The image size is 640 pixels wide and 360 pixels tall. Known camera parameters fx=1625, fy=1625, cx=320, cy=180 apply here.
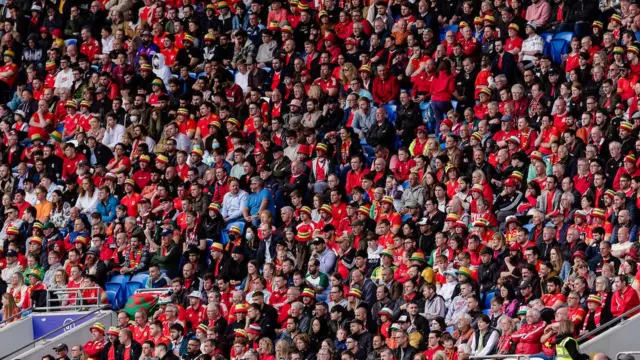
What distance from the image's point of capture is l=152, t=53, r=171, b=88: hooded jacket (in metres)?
26.3

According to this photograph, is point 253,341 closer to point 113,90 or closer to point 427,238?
point 427,238

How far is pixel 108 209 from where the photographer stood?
78.0 feet

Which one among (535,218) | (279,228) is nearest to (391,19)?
(279,228)

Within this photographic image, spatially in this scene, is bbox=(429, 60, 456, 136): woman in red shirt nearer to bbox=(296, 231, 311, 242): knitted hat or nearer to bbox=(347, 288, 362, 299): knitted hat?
bbox=(296, 231, 311, 242): knitted hat

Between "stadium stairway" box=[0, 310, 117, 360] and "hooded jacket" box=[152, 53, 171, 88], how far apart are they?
225 inches

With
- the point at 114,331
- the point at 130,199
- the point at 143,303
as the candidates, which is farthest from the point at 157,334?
the point at 130,199

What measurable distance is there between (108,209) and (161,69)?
347 centimetres

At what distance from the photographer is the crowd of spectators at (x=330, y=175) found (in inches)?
737

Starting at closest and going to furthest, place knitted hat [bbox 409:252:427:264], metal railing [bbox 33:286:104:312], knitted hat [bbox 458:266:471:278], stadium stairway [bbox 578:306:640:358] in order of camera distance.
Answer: stadium stairway [bbox 578:306:640:358] → knitted hat [bbox 458:266:471:278] → knitted hat [bbox 409:252:427:264] → metal railing [bbox 33:286:104:312]

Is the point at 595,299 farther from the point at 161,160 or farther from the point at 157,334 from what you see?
the point at 161,160

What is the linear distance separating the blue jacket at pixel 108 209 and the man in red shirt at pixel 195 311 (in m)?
3.34

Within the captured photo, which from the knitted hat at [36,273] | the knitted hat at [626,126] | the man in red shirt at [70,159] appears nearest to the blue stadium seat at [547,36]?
the knitted hat at [626,126]

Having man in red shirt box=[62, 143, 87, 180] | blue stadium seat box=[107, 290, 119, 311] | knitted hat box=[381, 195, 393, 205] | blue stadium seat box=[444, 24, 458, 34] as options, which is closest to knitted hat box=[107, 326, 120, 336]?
blue stadium seat box=[107, 290, 119, 311]

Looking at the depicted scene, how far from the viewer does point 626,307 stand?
57.3ft
